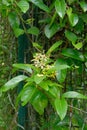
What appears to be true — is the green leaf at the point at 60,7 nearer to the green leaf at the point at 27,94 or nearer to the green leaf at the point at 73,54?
the green leaf at the point at 73,54

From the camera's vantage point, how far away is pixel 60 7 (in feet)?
4.06

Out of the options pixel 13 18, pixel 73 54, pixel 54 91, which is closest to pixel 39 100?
pixel 54 91

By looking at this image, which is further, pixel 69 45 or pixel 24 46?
pixel 24 46

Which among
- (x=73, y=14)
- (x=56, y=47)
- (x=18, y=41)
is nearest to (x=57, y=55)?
(x=56, y=47)

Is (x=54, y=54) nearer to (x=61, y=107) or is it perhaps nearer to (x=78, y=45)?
(x=78, y=45)

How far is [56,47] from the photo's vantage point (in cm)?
132

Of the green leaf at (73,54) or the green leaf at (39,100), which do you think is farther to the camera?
the green leaf at (73,54)

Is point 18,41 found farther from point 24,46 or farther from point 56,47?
point 56,47

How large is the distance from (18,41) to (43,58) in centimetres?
44

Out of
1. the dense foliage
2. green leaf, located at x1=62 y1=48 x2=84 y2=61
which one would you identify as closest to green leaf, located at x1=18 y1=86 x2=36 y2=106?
the dense foliage

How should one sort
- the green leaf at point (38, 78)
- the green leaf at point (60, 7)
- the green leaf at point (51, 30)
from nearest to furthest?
the green leaf at point (38, 78), the green leaf at point (60, 7), the green leaf at point (51, 30)

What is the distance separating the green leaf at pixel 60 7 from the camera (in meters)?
1.23

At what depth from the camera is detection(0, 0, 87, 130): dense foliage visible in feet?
3.74

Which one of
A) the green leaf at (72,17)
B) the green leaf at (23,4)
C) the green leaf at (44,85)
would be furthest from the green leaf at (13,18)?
the green leaf at (44,85)
